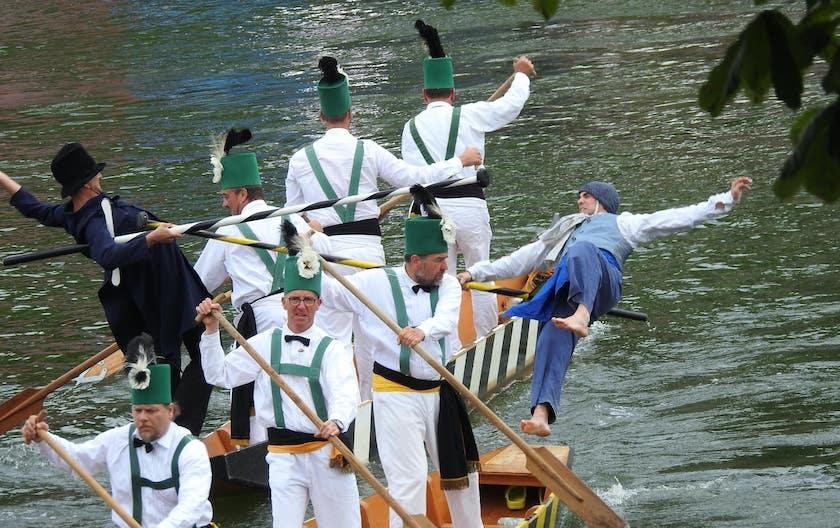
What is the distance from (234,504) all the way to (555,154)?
11.0 meters

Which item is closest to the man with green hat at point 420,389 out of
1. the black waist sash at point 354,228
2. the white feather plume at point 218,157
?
the white feather plume at point 218,157

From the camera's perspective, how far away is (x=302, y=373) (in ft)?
25.8

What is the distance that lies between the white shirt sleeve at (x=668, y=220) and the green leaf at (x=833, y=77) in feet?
17.3

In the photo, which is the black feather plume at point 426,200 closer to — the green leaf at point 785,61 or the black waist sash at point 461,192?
the black waist sash at point 461,192

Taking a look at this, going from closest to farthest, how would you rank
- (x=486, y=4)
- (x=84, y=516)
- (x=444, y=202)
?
(x=84, y=516) → (x=444, y=202) → (x=486, y=4)

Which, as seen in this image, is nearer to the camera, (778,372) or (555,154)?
(778,372)

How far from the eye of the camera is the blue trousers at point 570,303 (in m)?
8.74

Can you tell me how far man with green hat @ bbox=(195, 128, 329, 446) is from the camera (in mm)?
9602

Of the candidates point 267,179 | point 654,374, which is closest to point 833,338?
point 654,374

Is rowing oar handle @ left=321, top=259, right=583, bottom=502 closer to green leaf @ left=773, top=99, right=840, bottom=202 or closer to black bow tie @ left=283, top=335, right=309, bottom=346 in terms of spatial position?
black bow tie @ left=283, top=335, right=309, bottom=346

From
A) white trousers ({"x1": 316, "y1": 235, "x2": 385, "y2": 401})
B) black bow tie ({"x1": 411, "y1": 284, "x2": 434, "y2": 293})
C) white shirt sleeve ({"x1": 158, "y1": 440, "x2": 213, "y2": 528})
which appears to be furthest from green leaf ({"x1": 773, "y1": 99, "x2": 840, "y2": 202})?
white trousers ({"x1": 316, "y1": 235, "x2": 385, "y2": 401})

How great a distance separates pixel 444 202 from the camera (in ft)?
39.6

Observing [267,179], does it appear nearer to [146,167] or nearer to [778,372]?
[146,167]

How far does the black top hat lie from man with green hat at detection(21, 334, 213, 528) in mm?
2274
